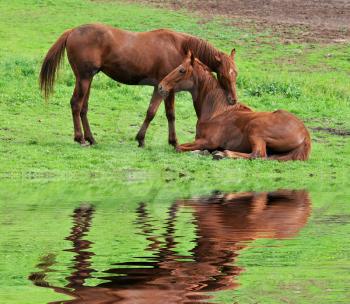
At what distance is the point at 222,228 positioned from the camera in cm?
736

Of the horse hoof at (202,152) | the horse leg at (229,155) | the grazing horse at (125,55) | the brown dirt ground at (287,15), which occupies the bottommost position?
the brown dirt ground at (287,15)

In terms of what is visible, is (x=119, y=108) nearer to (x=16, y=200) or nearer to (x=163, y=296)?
(x=16, y=200)

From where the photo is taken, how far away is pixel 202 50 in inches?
571

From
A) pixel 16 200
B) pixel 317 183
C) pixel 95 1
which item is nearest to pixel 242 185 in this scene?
pixel 317 183

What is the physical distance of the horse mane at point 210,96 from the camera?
14.0 metres

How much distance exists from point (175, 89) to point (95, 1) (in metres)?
19.1

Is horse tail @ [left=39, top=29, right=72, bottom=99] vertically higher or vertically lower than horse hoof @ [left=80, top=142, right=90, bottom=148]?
higher

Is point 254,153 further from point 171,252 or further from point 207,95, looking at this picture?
point 171,252

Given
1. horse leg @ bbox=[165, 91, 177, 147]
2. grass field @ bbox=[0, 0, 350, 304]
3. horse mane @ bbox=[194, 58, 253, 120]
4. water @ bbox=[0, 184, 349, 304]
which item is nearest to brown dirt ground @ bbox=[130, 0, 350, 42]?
grass field @ bbox=[0, 0, 350, 304]

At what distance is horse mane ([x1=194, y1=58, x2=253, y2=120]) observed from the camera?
1399cm

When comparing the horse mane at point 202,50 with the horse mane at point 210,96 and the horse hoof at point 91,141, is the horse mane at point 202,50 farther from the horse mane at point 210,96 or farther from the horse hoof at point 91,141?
the horse hoof at point 91,141

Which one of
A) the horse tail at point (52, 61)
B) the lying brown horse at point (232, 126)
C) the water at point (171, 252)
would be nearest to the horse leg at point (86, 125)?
the horse tail at point (52, 61)

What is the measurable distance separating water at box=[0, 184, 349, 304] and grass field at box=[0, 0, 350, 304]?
3 cm

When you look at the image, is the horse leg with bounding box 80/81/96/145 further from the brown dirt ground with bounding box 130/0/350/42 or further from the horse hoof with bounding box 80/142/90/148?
the brown dirt ground with bounding box 130/0/350/42
